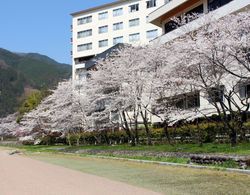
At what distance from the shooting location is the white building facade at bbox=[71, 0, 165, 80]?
6838 cm

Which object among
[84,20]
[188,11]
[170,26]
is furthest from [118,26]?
[188,11]

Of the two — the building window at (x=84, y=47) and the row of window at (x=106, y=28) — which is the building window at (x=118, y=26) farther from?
the building window at (x=84, y=47)

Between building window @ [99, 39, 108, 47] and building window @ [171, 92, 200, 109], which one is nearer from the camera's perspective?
building window @ [171, 92, 200, 109]

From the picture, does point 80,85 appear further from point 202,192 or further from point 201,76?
point 202,192

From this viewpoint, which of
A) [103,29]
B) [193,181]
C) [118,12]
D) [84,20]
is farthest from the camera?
[84,20]

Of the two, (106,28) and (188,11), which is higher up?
(106,28)

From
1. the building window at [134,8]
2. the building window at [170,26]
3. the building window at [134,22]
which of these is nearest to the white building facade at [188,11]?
the building window at [170,26]

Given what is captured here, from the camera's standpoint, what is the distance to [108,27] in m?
73.6

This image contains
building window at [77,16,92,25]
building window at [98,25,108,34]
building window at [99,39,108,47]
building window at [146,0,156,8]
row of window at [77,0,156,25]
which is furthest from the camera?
building window at [77,16,92,25]

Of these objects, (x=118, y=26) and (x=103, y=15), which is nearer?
(x=118, y=26)

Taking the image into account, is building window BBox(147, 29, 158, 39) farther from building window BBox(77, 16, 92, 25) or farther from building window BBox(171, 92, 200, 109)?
building window BBox(171, 92, 200, 109)

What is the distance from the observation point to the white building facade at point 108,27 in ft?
224

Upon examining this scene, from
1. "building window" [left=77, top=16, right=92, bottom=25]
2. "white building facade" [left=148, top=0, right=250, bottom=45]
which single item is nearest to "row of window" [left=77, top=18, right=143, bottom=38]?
"building window" [left=77, top=16, right=92, bottom=25]

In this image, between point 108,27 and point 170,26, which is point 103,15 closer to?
point 108,27
